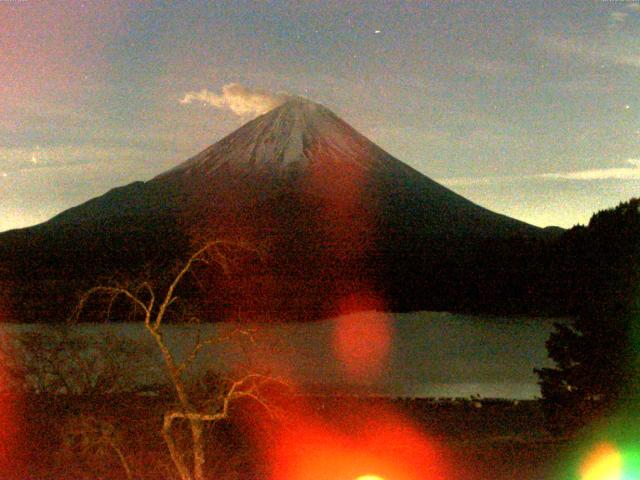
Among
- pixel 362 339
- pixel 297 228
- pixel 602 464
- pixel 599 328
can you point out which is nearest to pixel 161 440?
pixel 602 464

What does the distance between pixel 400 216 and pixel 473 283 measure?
29.6 meters

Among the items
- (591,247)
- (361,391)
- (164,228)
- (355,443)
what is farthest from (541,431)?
(164,228)

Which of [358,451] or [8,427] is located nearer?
[358,451]

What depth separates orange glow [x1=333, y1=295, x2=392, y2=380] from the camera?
2086 cm

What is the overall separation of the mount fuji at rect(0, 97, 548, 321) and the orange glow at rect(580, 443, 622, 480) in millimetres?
31395

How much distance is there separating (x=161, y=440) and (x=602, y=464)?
17.3 feet

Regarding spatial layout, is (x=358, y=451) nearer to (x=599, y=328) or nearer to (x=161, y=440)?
(x=161, y=440)

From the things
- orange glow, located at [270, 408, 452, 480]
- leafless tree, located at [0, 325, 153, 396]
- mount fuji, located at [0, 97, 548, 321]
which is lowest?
orange glow, located at [270, 408, 452, 480]

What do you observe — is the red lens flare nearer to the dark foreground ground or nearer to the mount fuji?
the dark foreground ground

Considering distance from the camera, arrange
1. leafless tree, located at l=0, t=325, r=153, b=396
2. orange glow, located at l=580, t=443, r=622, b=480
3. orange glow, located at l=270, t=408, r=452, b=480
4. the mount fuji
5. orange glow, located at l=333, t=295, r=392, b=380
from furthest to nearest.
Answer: the mount fuji, orange glow, located at l=333, t=295, r=392, b=380, leafless tree, located at l=0, t=325, r=153, b=396, orange glow, located at l=270, t=408, r=452, b=480, orange glow, located at l=580, t=443, r=622, b=480

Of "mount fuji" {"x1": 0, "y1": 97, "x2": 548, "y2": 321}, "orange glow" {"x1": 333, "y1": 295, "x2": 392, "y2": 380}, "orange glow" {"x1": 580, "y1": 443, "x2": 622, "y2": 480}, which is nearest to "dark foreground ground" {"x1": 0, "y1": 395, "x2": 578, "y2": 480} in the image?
"orange glow" {"x1": 580, "y1": 443, "x2": 622, "y2": 480}

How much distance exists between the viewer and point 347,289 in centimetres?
5719

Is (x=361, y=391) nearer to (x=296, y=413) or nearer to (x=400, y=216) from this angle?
(x=296, y=413)

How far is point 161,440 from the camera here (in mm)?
10086
